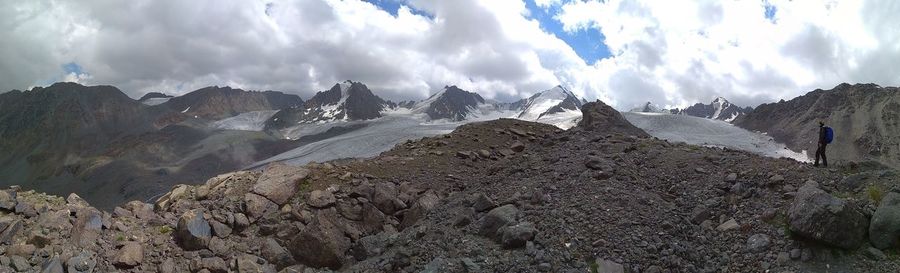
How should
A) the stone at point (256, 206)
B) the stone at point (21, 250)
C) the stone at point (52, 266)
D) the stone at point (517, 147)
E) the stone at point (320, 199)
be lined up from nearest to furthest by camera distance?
the stone at point (52, 266) < the stone at point (21, 250) < the stone at point (256, 206) < the stone at point (320, 199) < the stone at point (517, 147)

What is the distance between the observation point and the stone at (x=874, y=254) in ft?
31.1

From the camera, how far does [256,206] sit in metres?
15.4

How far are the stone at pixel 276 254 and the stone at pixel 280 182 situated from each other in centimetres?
217

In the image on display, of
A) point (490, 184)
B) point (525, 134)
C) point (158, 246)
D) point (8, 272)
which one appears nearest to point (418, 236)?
point (490, 184)

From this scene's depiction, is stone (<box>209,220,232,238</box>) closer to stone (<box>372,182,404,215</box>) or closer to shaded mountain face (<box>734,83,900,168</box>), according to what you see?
stone (<box>372,182,404,215</box>)

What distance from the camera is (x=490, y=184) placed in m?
17.8

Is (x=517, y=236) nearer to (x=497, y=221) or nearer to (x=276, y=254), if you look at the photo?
(x=497, y=221)

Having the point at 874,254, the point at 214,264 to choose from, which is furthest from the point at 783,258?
the point at 214,264

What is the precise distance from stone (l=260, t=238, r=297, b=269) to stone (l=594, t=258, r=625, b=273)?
7534 mm

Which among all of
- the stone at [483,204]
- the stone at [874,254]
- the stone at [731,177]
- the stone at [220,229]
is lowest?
the stone at [874,254]

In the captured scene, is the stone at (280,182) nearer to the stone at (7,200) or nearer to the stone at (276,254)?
the stone at (276,254)

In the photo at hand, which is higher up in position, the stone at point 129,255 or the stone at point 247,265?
the stone at point 129,255

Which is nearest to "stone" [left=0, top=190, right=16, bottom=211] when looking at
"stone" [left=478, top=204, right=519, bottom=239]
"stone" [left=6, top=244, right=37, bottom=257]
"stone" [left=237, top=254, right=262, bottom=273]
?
"stone" [left=6, top=244, right=37, bottom=257]

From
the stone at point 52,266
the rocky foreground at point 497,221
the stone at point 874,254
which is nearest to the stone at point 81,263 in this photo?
the rocky foreground at point 497,221
